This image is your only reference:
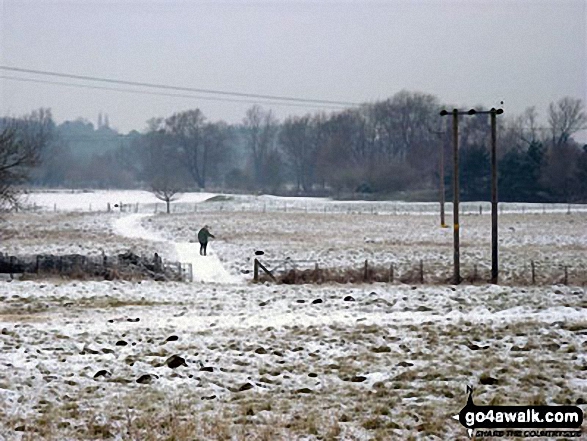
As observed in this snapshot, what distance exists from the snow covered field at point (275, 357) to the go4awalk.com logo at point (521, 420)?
264 mm

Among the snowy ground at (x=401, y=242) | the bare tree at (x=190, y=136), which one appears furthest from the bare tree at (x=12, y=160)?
the bare tree at (x=190, y=136)

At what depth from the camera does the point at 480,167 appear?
99.6 meters

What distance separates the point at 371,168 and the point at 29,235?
73459 millimetres

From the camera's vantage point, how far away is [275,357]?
13.5 m

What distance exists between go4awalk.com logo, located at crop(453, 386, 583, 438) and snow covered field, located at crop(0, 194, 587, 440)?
0.87 feet

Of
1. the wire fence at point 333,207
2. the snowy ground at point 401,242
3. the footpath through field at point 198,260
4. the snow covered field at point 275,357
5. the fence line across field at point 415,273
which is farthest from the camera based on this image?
the wire fence at point 333,207

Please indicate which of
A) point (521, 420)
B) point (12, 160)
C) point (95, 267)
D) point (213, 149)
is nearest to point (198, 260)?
point (95, 267)

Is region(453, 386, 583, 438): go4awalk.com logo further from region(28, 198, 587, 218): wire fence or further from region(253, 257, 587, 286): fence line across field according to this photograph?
region(28, 198, 587, 218): wire fence

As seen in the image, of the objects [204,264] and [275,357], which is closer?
[275,357]

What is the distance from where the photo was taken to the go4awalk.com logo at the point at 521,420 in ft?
30.0

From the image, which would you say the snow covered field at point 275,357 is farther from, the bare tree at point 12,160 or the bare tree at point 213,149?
the bare tree at point 213,149

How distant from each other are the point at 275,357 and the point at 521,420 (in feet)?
16.7

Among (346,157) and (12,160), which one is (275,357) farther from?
(346,157)

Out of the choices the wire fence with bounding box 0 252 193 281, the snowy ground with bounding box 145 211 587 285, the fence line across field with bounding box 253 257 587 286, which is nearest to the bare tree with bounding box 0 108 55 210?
the wire fence with bounding box 0 252 193 281
